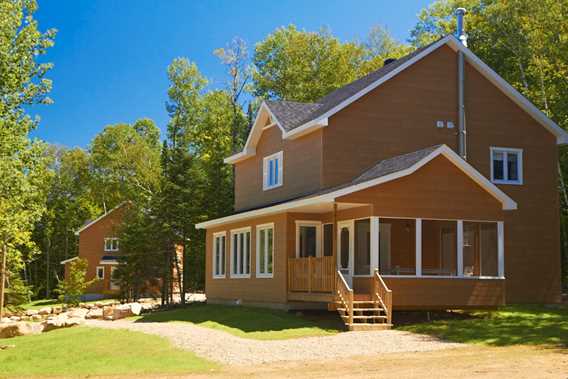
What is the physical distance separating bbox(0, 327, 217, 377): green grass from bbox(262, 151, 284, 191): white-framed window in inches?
437

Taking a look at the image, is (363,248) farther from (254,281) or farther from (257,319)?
(254,281)

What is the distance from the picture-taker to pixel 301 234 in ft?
89.9

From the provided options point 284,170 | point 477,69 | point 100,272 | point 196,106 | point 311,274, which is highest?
point 196,106

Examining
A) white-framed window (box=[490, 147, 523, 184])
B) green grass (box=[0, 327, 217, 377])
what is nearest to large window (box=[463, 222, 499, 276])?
white-framed window (box=[490, 147, 523, 184])

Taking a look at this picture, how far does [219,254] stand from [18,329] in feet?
30.1

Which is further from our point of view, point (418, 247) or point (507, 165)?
point (507, 165)

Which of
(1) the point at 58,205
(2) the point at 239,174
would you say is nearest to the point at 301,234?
(2) the point at 239,174

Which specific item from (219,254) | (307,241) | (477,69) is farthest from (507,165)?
Answer: (219,254)

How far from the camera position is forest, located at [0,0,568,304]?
2672cm

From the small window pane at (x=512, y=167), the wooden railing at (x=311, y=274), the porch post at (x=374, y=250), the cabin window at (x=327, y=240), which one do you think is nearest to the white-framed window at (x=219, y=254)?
the cabin window at (x=327, y=240)

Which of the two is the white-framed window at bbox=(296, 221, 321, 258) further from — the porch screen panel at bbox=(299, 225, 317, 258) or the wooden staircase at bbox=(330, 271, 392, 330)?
the wooden staircase at bbox=(330, 271, 392, 330)

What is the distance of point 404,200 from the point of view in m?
23.4

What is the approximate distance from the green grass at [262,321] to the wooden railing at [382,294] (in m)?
1.44

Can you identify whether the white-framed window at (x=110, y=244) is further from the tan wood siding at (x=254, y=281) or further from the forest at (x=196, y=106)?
the tan wood siding at (x=254, y=281)
